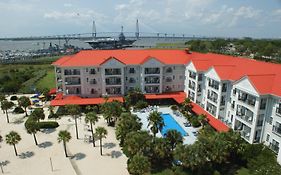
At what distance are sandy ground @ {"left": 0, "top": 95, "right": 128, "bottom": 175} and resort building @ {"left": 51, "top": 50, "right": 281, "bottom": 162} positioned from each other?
14442 mm

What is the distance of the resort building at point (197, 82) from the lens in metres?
35.5

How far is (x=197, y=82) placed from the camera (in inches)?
2064

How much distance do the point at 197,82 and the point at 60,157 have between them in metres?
32.2

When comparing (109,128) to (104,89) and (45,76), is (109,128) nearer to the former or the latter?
(104,89)

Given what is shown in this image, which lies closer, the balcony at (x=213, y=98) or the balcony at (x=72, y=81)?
the balcony at (x=213, y=98)

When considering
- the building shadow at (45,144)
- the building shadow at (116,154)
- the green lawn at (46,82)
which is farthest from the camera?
the green lawn at (46,82)

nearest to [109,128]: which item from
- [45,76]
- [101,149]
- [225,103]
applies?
[101,149]

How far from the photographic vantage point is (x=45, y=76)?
92.2 m

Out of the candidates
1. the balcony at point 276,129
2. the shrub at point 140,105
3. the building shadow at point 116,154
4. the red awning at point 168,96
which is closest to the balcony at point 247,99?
the balcony at point 276,129

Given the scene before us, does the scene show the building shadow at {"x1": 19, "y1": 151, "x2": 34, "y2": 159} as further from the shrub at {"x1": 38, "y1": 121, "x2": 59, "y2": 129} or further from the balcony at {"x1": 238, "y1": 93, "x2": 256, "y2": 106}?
the balcony at {"x1": 238, "y1": 93, "x2": 256, "y2": 106}

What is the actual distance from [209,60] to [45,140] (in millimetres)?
38403

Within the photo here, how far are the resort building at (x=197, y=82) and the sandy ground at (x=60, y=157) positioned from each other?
14.4 meters

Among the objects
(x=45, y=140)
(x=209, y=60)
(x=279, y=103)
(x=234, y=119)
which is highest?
(x=209, y=60)

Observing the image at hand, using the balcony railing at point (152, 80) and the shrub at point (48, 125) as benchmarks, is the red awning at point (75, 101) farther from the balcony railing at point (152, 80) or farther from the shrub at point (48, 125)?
the balcony railing at point (152, 80)
